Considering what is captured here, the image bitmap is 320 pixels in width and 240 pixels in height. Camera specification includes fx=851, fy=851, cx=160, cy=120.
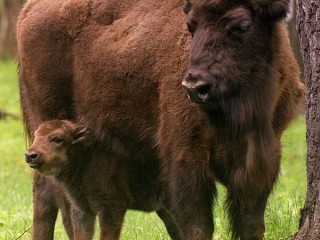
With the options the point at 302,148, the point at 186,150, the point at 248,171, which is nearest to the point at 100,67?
the point at 186,150

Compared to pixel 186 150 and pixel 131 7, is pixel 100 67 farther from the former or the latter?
pixel 186 150

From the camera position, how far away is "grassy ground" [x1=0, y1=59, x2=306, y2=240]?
7.63 meters

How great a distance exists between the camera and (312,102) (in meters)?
6.22

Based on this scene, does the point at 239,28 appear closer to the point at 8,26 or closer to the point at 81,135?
the point at 81,135

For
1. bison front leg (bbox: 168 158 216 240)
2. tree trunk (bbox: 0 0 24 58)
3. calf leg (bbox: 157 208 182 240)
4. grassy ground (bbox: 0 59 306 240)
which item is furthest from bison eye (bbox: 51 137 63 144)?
tree trunk (bbox: 0 0 24 58)

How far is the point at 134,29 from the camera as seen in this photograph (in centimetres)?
712

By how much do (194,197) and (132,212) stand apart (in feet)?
14.9

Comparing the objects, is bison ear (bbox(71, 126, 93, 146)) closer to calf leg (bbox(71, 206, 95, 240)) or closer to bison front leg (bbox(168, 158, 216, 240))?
calf leg (bbox(71, 206, 95, 240))

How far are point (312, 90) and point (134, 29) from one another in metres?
1.72

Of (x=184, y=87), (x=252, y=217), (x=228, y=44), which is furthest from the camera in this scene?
(x=252, y=217)

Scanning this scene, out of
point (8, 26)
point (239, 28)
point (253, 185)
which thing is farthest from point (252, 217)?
point (8, 26)

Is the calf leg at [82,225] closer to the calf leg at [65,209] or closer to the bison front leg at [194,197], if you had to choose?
the calf leg at [65,209]

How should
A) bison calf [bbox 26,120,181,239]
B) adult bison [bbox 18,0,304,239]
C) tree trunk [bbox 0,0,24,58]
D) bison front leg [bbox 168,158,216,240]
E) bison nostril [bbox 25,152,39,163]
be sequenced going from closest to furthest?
1. adult bison [bbox 18,0,304,239]
2. bison front leg [bbox 168,158,216,240]
3. bison nostril [bbox 25,152,39,163]
4. bison calf [bbox 26,120,181,239]
5. tree trunk [bbox 0,0,24,58]

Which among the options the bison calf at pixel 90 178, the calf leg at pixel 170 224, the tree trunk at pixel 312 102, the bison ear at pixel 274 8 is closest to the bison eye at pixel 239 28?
the bison ear at pixel 274 8
